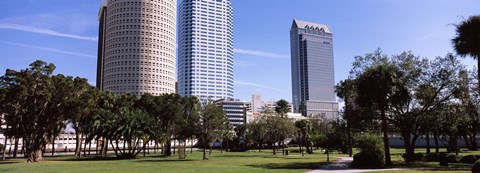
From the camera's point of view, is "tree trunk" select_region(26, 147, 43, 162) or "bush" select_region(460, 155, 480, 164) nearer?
"bush" select_region(460, 155, 480, 164)

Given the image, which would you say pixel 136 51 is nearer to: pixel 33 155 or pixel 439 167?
pixel 33 155

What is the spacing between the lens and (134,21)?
194 m

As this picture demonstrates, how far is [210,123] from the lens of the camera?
183 ft

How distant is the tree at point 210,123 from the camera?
55531mm

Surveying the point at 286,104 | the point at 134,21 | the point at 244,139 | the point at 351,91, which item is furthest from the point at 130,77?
the point at 351,91

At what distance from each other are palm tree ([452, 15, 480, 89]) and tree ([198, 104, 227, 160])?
1264 inches

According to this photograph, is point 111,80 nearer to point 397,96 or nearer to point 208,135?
point 208,135

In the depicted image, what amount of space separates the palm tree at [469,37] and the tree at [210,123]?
3210 centimetres

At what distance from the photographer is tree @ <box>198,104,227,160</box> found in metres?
55.5

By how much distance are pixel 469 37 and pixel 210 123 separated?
3418cm

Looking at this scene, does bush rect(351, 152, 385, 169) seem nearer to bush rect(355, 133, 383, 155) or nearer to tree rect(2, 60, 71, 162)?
bush rect(355, 133, 383, 155)

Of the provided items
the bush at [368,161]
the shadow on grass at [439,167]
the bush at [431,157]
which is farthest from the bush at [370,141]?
the bush at [368,161]

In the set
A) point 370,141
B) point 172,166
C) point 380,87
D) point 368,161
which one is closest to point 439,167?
point 368,161

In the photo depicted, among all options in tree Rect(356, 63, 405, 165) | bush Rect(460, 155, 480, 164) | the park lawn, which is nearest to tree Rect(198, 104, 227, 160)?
the park lawn
